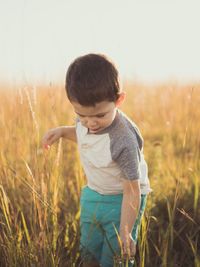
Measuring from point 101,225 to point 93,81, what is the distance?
67 centimetres

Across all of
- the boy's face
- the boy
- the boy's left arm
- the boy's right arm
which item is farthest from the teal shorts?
the boy's face

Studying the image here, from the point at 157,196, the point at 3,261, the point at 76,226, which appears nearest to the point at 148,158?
the point at 157,196

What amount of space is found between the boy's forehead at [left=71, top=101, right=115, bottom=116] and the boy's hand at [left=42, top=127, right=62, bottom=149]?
344 millimetres

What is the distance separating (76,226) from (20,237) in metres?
0.38

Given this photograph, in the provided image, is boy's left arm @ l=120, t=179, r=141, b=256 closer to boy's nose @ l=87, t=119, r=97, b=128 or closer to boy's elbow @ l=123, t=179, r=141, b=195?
boy's elbow @ l=123, t=179, r=141, b=195

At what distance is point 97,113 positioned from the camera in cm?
170

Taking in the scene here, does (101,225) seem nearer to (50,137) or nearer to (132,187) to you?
(132,187)

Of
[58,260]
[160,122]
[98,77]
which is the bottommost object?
[160,122]

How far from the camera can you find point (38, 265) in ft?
5.92

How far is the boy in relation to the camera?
1.68 metres

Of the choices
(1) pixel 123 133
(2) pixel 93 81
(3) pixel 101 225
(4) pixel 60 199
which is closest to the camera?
(2) pixel 93 81

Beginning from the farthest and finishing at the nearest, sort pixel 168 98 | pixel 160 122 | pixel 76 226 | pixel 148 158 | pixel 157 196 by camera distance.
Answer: pixel 160 122
pixel 168 98
pixel 148 158
pixel 157 196
pixel 76 226

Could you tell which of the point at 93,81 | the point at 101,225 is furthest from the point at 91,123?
the point at 101,225

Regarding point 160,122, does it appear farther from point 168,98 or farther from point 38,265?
point 38,265
